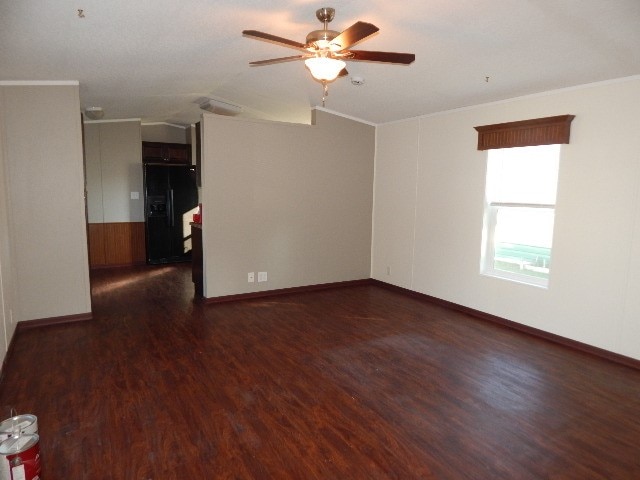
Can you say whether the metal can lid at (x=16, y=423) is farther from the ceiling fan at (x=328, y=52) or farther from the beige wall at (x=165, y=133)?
the beige wall at (x=165, y=133)

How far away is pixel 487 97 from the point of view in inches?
165

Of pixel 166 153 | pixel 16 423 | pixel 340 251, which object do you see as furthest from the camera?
pixel 166 153

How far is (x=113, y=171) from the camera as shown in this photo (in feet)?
23.4

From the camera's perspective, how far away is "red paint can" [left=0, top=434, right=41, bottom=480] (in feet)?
5.88

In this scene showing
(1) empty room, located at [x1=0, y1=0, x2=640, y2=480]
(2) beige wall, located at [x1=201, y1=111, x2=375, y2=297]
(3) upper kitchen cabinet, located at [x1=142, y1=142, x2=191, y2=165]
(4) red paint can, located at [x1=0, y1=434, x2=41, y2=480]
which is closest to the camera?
(4) red paint can, located at [x1=0, y1=434, x2=41, y2=480]

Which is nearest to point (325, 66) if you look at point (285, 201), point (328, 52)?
point (328, 52)

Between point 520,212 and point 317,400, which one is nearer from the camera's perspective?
point 317,400

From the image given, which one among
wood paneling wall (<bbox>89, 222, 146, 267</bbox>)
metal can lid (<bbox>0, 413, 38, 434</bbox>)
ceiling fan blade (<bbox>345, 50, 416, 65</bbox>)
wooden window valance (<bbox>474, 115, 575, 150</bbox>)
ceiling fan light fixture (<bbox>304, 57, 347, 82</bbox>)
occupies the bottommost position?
metal can lid (<bbox>0, 413, 38, 434</bbox>)

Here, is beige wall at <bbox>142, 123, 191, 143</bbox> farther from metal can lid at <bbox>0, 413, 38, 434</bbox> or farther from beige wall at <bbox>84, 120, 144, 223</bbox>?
metal can lid at <bbox>0, 413, 38, 434</bbox>

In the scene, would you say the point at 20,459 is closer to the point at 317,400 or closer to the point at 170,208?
the point at 317,400

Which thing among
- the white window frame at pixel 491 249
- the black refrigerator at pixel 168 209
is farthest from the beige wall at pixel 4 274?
the white window frame at pixel 491 249

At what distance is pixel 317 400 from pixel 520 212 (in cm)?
296

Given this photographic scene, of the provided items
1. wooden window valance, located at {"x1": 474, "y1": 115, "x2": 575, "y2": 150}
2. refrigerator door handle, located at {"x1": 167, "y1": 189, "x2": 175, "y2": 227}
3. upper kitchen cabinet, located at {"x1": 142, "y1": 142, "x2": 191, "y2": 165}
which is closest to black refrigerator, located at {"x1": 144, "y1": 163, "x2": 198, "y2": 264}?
refrigerator door handle, located at {"x1": 167, "y1": 189, "x2": 175, "y2": 227}

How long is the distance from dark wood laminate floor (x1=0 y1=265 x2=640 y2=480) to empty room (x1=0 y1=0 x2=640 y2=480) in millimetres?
20
